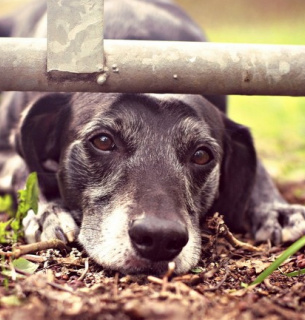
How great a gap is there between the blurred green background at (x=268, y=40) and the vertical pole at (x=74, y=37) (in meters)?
2.98

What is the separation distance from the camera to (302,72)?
2.68 m

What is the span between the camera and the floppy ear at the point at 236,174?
12.5ft

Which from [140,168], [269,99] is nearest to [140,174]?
[140,168]

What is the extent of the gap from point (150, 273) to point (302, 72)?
1144mm

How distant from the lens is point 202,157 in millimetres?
3420

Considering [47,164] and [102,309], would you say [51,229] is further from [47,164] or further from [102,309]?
[102,309]

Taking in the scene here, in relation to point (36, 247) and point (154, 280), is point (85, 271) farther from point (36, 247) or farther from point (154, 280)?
point (154, 280)

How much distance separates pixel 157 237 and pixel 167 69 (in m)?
0.75

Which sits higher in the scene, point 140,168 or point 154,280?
point 140,168

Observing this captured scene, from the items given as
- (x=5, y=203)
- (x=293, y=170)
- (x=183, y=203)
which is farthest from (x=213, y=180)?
(x=293, y=170)

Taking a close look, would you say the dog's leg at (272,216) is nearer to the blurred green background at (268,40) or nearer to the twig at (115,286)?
the blurred green background at (268,40)

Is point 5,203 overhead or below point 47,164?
below

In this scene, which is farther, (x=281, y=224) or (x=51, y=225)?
(x=281, y=224)

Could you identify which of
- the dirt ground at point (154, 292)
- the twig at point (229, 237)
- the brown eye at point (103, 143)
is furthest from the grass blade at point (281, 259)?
the brown eye at point (103, 143)
